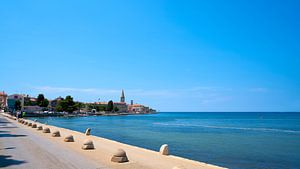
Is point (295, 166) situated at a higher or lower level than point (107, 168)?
lower

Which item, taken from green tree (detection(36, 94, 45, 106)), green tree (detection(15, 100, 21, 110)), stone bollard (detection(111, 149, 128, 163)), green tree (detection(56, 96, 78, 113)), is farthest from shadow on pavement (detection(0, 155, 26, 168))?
green tree (detection(36, 94, 45, 106))

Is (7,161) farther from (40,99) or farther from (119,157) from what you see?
(40,99)

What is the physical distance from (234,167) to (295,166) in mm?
5578

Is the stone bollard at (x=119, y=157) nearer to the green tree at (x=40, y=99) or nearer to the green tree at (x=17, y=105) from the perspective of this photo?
the green tree at (x=17, y=105)

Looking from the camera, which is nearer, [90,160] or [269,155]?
[90,160]

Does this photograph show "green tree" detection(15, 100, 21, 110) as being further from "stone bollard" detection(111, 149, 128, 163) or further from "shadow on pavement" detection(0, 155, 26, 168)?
"stone bollard" detection(111, 149, 128, 163)

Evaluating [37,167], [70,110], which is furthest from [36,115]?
[37,167]


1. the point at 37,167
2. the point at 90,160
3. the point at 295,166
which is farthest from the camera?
the point at 295,166

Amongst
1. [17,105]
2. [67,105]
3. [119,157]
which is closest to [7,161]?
[119,157]

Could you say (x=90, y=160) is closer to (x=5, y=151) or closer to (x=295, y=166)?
(x=5, y=151)

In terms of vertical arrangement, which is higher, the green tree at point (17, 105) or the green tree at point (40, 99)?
the green tree at point (40, 99)

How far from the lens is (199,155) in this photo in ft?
83.1

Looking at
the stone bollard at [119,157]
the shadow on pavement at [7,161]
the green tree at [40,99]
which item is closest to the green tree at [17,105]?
the green tree at [40,99]

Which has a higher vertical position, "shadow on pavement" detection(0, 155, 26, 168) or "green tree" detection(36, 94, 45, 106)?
"green tree" detection(36, 94, 45, 106)
